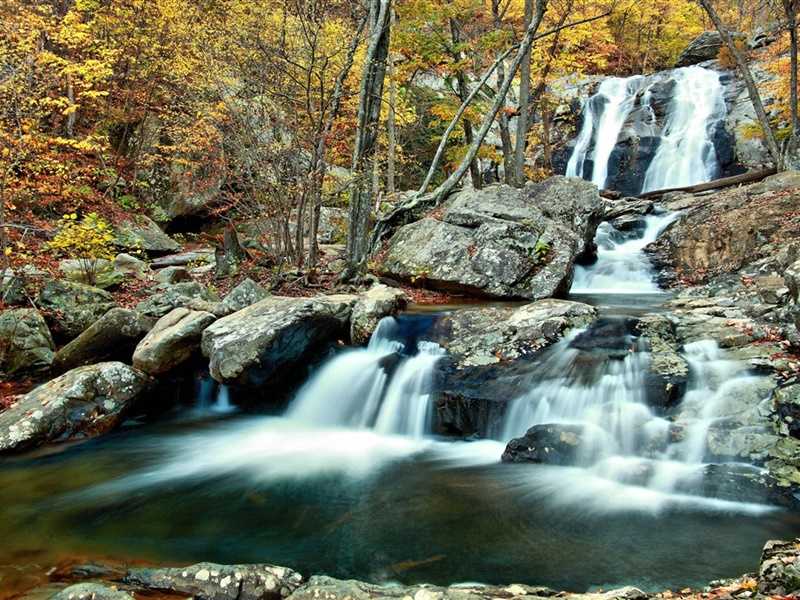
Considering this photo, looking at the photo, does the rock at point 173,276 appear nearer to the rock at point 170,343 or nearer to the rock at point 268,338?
the rock at point 170,343

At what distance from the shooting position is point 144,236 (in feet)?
43.8

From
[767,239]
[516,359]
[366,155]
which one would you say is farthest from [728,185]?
[516,359]

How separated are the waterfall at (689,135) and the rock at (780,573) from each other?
53.9ft

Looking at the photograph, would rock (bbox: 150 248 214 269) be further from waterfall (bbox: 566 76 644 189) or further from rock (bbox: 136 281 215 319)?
waterfall (bbox: 566 76 644 189)

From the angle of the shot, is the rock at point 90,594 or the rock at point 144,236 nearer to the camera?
the rock at point 90,594

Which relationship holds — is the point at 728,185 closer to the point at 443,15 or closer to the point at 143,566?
the point at 443,15

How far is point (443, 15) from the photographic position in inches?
550

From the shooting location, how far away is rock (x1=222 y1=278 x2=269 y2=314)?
7.88m

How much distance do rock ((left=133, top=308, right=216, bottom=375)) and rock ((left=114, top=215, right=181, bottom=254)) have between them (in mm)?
5797

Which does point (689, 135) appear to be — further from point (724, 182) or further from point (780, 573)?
point (780, 573)

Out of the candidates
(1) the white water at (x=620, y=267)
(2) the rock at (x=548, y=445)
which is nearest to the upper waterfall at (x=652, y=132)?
(1) the white water at (x=620, y=267)

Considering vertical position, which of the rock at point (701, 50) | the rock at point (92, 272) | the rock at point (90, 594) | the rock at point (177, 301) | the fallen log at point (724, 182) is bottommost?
the rock at point (90, 594)

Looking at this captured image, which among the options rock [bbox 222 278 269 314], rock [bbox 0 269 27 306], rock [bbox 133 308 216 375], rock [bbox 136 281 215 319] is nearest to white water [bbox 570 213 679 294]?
rock [bbox 222 278 269 314]

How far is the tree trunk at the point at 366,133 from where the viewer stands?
382 inches
